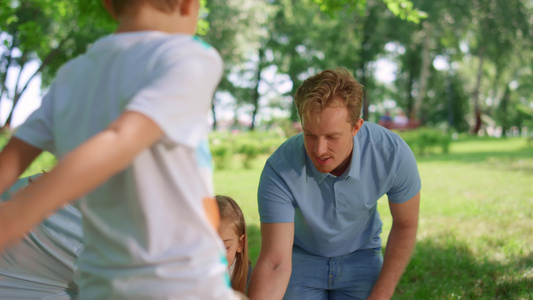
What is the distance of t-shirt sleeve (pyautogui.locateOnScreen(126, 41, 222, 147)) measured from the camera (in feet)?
2.98

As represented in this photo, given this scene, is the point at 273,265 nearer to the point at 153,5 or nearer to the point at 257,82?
the point at 153,5

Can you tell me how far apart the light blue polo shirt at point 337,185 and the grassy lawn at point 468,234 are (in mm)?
1405

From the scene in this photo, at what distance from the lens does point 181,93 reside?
0.95 meters

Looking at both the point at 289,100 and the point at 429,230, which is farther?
the point at 289,100

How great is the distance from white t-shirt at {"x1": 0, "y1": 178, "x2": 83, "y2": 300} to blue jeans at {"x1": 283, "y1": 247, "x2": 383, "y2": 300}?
4.43 ft

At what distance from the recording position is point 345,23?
2880 centimetres

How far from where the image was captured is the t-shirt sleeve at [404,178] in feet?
9.43

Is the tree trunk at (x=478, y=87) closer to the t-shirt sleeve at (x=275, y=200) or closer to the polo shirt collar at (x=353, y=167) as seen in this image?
the polo shirt collar at (x=353, y=167)

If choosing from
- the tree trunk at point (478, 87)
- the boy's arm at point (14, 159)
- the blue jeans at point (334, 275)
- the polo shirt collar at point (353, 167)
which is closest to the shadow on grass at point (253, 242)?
the blue jeans at point (334, 275)

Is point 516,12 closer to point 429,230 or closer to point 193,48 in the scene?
point 429,230

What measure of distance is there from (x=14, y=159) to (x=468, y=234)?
5.69 meters

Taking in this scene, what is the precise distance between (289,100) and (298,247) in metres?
39.0

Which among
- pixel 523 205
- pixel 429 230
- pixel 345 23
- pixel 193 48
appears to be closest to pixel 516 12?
pixel 345 23

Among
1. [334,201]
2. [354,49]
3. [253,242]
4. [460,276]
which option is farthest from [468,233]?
[354,49]
